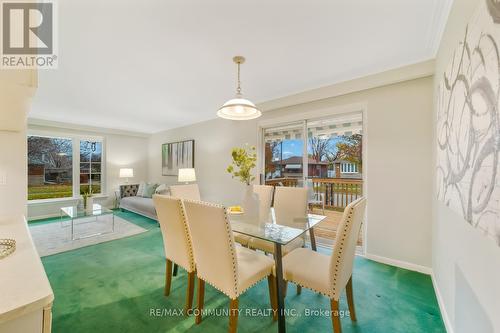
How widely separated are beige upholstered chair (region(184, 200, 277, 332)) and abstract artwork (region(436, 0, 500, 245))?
4.31 feet

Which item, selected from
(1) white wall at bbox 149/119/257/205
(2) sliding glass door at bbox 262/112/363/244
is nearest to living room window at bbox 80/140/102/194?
(1) white wall at bbox 149/119/257/205

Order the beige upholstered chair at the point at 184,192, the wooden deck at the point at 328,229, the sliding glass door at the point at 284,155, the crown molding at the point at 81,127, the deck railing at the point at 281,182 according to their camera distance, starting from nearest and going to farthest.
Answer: the beige upholstered chair at the point at 184,192
the wooden deck at the point at 328,229
the sliding glass door at the point at 284,155
the deck railing at the point at 281,182
the crown molding at the point at 81,127

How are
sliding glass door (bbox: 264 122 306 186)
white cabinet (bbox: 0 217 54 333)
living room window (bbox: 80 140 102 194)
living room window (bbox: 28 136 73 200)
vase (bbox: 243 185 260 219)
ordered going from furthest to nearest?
living room window (bbox: 80 140 102 194) < living room window (bbox: 28 136 73 200) < sliding glass door (bbox: 264 122 306 186) < vase (bbox: 243 185 260 219) < white cabinet (bbox: 0 217 54 333)

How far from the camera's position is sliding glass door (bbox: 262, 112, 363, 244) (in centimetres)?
352

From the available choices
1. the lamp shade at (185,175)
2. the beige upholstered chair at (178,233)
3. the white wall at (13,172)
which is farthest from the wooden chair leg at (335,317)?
the lamp shade at (185,175)

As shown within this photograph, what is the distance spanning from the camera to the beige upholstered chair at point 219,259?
1.42 meters

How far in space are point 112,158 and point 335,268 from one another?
6840 millimetres

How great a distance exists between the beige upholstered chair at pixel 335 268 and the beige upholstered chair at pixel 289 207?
0.53 meters

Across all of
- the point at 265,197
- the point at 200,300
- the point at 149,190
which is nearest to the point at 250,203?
the point at 265,197

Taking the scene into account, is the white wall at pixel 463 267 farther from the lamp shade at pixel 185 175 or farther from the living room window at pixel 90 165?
the living room window at pixel 90 165

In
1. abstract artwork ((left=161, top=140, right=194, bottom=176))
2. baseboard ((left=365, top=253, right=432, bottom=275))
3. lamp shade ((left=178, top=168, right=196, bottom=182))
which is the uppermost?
abstract artwork ((left=161, top=140, right=194, bottom=176))

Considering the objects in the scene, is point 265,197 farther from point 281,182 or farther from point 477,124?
point 477,124

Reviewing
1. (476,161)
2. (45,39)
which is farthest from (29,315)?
(45,39)

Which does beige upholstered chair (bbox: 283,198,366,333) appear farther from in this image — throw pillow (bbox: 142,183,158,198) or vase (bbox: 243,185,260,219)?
throw pillow (bbox: 142,183,158,198)
